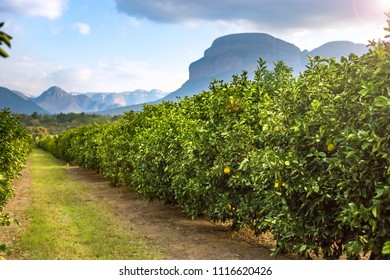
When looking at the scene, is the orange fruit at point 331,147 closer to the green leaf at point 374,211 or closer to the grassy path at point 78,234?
the green leaf at point 374,211

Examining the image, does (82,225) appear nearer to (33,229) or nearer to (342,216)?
(33,229)

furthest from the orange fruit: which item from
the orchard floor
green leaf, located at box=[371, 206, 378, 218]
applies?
the orchard floor

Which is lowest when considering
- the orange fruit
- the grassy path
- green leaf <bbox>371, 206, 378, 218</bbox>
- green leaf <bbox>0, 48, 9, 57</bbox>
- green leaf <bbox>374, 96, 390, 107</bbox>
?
the grassy path

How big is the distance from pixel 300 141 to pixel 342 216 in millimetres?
1535

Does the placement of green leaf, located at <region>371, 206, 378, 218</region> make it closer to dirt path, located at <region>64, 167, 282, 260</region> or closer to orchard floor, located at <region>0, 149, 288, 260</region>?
orchard floor, located at <region>0, 149, 288, 260</region>

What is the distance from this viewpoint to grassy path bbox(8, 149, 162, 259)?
31.6ft

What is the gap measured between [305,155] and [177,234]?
18.8 feet

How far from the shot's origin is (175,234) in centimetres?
1166

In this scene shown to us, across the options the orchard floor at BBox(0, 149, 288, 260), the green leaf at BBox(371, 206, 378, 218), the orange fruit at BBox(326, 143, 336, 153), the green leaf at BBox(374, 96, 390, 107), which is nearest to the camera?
the green leaf at BBox(374, 96, 390, 107)

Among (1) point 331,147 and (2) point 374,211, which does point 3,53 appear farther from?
(1) point 331,147

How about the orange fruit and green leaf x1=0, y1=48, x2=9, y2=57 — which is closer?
green leaf x1=0, y1=48, x2=9, y2=57

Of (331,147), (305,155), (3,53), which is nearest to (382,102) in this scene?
(331,147)

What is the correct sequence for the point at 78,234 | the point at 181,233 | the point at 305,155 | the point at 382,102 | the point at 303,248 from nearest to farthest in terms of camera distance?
the point at 382,102 → the point at 303,248 → the point at 305,155 → the point at 78,234 → the point at 181,233

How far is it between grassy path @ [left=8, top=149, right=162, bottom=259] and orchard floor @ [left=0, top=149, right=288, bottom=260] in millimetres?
258
